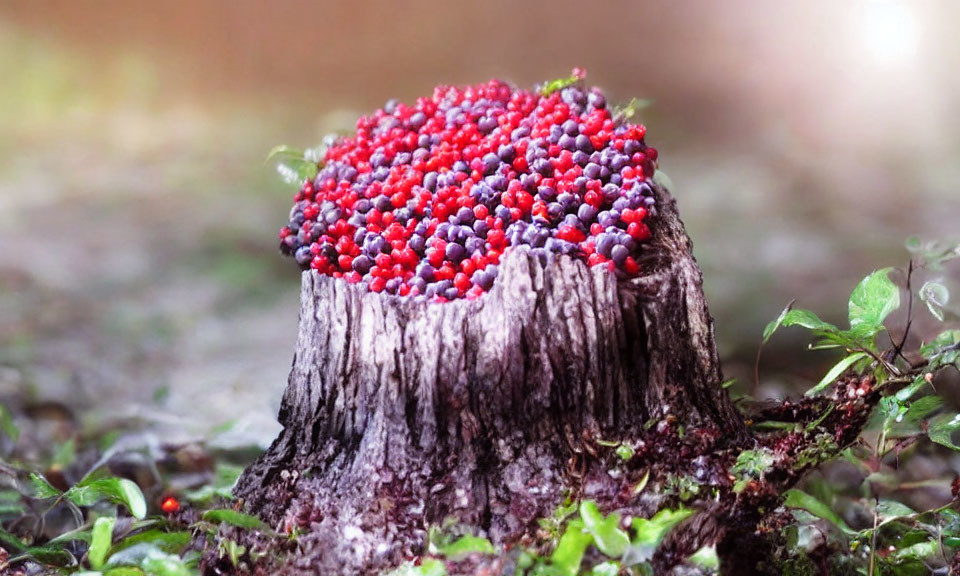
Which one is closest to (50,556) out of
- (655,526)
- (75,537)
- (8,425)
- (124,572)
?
(75,537)

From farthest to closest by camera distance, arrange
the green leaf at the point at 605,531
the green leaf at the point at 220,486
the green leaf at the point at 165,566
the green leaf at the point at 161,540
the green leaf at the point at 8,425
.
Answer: the green leaf at the point at 8,425 < the green leaf at the point at 220,486 < the green leaf at the point at 161,540 < the green leaf at the point at 165,566 < the green leaf at the point at 605,531

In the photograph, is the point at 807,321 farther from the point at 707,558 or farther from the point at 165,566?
the point at 165,566

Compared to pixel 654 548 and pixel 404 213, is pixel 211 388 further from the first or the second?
pixel 654 548

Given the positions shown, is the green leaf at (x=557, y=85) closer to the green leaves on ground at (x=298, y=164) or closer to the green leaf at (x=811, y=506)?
the green leaves on ground at (x=298, y=164)

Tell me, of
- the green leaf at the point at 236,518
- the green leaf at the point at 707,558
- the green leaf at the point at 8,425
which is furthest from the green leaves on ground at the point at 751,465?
the green leaf at the point at 8,425

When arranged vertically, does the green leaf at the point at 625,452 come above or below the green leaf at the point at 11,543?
above

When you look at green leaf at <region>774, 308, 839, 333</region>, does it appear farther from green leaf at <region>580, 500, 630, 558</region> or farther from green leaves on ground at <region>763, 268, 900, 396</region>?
green leaf at <region>580, 500, 630, 558</region>
